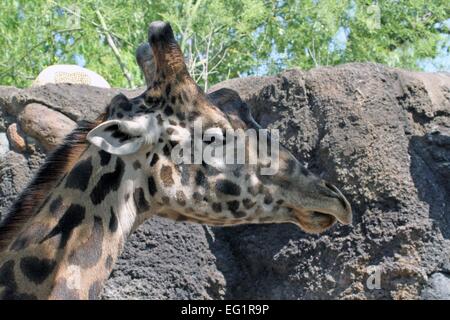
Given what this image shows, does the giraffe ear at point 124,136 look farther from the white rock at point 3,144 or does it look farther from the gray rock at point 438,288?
the white rock at point 3,144

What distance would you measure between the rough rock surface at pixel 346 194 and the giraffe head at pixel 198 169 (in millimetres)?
2747

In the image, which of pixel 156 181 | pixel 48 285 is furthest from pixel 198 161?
pixel 48 285

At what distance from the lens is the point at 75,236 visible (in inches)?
128

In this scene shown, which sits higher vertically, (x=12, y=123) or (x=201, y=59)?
(x=201, y=59)

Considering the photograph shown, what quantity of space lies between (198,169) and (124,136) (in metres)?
0.31

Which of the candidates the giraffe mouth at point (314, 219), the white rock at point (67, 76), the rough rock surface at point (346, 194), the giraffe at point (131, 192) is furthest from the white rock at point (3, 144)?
the giraffe mouth at point (314, 219)

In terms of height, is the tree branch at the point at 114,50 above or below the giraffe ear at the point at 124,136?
above

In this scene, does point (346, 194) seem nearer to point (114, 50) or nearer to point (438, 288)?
point (438, 288)

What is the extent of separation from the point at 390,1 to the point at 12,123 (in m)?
8.31

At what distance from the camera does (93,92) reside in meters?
6.80

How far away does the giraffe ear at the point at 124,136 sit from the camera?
3.25 m

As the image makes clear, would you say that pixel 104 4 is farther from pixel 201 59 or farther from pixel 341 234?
pixel 341 234

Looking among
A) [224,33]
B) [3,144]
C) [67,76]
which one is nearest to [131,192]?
[3,144]

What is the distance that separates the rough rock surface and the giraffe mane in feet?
10.2
